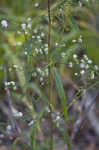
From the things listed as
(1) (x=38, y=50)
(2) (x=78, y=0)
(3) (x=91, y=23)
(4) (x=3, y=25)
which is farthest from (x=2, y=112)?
(3) (x=91, y=23)

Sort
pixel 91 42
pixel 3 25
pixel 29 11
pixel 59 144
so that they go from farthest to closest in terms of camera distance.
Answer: pixel 29 11, pixel 91 42, pixel 59 144, pixel 3 25

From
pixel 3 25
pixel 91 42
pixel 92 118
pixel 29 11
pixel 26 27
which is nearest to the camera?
pixel 3 25

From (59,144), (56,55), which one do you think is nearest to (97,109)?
(59,144)

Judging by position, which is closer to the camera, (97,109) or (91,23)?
(97,109)

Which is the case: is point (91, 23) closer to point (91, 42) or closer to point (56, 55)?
point (91, 42)

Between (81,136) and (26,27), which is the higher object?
(26,27)

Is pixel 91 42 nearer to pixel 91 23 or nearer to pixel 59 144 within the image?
pixel 91 23

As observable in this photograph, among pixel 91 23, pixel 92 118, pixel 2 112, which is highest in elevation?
pixel 91 23
